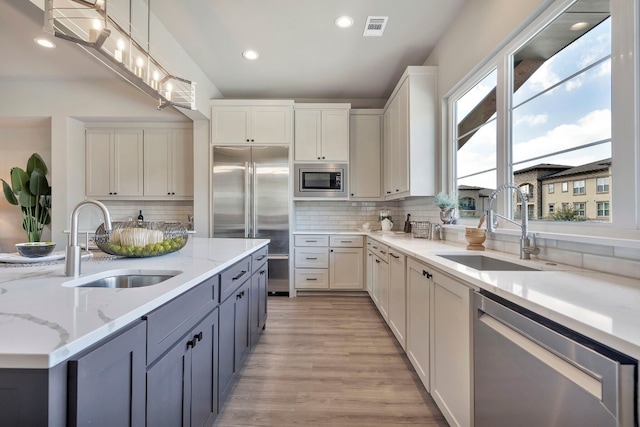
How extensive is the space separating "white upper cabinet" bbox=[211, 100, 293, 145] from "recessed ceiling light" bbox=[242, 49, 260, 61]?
615 millimetres

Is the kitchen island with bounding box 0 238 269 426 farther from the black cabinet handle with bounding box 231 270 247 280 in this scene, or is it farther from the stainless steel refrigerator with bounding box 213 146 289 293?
the stainless steel refrigerator with bounding box 213 146 289 293

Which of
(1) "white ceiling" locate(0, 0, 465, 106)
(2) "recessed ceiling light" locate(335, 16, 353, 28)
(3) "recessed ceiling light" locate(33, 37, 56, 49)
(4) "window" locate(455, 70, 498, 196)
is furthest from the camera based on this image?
(3) "recessed ceiling light" locate(33, 37, 56, 49)

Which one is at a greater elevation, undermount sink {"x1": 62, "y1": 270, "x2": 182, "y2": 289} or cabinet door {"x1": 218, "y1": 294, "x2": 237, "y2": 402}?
undermount sink {"x1": 62, "y1": 270, "x2": 182, "y2": 289}

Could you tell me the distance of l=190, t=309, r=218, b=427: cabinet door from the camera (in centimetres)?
118

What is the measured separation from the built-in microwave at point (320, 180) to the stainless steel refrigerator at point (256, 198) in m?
0.26

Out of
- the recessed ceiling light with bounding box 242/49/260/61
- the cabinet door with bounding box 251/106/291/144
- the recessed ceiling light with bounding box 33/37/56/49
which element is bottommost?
the cabinet door with bounding box 251/106/291/144

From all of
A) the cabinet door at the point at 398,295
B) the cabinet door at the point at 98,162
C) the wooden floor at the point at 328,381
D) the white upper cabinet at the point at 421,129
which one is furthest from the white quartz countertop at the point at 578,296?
the cabinet door at the point at 98,162

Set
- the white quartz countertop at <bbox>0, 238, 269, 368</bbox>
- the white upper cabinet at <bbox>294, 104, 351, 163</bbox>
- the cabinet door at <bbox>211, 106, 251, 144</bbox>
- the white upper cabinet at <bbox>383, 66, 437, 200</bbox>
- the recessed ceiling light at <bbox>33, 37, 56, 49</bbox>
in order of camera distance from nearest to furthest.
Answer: the white quartz countertop at <bbox>0, 238, 269, 368</bbox>
the recessed ceiling light at <bbox>33, 37, 56, 49</bbox>
the white upper cabinet at <bbox>383, 66, 437, 200</bbox>
the cabinet door at <bbox>211, 106, 251, 144</bbox>
the white upper cabinet at <bbox>294, 104, 351, 163</bbox>

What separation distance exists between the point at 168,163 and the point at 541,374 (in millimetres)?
4489

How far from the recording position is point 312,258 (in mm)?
3822

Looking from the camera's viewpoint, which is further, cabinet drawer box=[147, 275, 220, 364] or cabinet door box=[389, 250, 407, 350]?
cabinet door box=[389, 250, 407, 350]

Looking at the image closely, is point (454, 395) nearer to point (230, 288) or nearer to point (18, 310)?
point (230, 288)

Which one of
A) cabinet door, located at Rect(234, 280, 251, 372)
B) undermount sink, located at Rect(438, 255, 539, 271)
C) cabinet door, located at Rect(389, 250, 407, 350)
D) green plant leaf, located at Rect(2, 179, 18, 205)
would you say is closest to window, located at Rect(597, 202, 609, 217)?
undermount sink, located at Rect(438, 255, 539, 271)

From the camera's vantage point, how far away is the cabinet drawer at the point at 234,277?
1.52 meters
